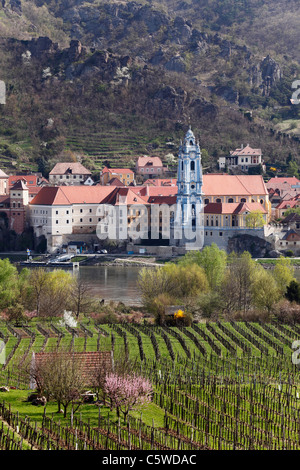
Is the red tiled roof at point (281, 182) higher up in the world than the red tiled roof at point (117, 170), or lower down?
lower down

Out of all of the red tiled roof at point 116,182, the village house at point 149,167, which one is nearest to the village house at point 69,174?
the red tiled roof at point 116,182

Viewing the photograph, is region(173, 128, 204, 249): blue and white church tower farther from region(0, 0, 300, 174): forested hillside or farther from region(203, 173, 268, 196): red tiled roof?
region(0, 0, 300, 174): forested hillside

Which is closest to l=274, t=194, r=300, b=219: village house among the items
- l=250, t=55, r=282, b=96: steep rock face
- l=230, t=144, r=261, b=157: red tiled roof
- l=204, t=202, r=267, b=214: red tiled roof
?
l=204, t=202, r=267, b=214: red tiled roof

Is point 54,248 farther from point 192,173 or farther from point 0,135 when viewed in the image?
point 0,135

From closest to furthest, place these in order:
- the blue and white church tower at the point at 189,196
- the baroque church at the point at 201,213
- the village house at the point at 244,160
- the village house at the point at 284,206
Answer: the baroque church at the point at 201,213 < the blue and white church tower at the point at 189,196 < the village house at the point at 284,206 < the village house at the point at 244,160

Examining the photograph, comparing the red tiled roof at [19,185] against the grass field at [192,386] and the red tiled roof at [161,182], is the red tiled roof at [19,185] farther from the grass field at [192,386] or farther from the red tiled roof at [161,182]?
the grass field at [192,386]

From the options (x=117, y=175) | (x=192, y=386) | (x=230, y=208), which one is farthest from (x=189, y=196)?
(x=192, y=386)

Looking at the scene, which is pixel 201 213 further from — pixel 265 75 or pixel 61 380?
pixel 265 75
